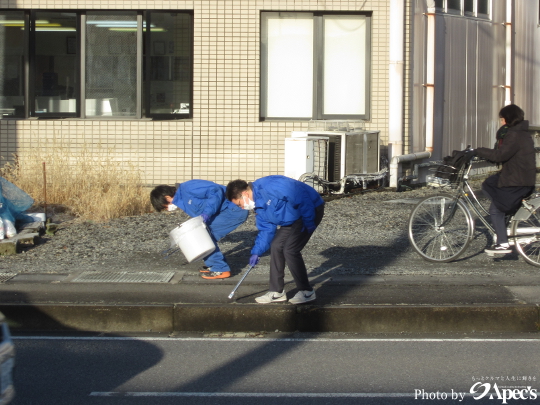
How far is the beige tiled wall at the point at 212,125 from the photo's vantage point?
13828mm

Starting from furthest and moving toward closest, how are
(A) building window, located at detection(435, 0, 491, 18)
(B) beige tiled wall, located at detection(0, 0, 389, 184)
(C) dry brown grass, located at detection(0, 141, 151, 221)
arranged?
(A) building window, located at detection(435, 0, 491, 18) < (B) beige tiled wall, located at detection(0, 0, 389, 184) < (C) dry brown grass, located at detection(0, 141, 151, 221)

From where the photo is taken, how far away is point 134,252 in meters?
8.90

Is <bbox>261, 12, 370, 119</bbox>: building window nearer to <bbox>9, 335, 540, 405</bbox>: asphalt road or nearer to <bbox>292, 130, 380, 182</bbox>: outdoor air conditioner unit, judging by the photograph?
<bbox>292, 130, 380, 182</bbox>: outdoor air conditioner unit

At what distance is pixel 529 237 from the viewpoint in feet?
25.1

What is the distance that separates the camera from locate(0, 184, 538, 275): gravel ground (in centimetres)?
807

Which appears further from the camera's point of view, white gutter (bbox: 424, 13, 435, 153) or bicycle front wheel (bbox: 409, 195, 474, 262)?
white gutter (bbox: 424, 13, 435, 153)

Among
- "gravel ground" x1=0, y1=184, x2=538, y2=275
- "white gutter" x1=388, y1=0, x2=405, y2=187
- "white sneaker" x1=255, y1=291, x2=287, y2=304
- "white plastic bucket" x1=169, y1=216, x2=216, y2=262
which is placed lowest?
"white sneaker" x1=255, y1=291, x2=287, y2=304

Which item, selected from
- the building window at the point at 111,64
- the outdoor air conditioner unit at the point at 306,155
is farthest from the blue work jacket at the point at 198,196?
the building window at the point at 111,64

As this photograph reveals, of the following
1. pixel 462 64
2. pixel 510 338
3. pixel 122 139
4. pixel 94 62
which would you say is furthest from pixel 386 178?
pixel 510 338

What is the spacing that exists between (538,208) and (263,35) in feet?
25.9

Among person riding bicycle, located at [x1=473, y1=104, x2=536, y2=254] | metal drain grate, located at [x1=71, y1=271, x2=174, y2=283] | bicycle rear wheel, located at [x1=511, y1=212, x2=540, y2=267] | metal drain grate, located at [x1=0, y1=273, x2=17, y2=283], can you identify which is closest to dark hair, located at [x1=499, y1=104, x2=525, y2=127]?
person riding bicycle, located at [x1=473, y1=104, x2=536, y2=254]

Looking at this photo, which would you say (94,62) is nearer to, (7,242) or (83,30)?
(83,30)

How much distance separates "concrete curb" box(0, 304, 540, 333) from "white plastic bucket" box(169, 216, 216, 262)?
64 cm

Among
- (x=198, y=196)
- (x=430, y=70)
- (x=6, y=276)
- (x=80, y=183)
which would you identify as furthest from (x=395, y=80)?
(x=6, y=276)
